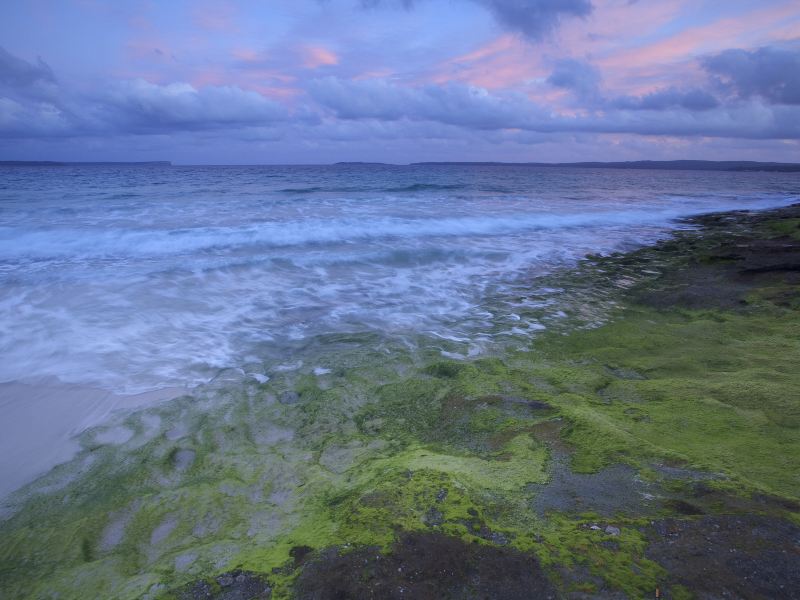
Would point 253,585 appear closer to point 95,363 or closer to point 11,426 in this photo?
point 11,426

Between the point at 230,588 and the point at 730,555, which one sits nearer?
the point at 730,555

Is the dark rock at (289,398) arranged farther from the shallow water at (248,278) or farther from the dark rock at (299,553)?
the dark rock at (299,553)

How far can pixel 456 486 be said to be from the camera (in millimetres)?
3441

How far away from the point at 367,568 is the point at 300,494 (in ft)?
4.02

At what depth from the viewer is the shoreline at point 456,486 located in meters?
2.63

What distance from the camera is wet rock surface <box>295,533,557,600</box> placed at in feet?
8.16

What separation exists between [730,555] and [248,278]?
1095 cm

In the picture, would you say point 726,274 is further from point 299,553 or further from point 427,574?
point 299,553

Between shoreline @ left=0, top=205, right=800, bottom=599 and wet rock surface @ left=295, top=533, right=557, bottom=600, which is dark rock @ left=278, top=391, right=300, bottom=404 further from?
wet rock surface @ left=295, top=533, right=557, bottom=600

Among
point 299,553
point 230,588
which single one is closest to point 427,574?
point 299,553

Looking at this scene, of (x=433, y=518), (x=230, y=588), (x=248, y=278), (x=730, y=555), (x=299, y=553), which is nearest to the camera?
(x=730, y=555)

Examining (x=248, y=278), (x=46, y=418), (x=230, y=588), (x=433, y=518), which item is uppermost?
(x=248, y=278)

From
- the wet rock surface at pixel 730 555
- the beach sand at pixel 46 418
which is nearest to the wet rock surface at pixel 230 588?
the wet rock surface at pixel 730 555

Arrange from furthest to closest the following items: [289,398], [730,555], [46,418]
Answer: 1. [289,398]
2. [46,418]
3. [730,555]
